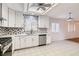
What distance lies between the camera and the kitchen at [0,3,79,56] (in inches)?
143

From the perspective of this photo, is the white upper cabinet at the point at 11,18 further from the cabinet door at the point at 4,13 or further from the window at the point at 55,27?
the window at the point at 55,27

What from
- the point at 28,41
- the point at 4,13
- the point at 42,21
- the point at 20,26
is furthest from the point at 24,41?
the point at 42,21

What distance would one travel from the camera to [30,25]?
5883 millimetres

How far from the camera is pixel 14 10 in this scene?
4492mm

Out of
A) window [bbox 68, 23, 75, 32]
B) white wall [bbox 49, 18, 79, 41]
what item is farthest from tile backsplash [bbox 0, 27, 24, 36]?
window [bbox 68, 23, 75, 32]

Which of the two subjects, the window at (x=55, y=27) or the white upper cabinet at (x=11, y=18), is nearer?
the white upper cabinet at (x=11, y=18)

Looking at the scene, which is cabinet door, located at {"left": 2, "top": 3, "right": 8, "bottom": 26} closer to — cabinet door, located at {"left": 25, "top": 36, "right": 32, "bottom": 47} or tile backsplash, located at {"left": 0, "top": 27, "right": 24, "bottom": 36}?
tile backsplash, located at {"left": 0, "top": 27, "right": 24, "bottom": 36}

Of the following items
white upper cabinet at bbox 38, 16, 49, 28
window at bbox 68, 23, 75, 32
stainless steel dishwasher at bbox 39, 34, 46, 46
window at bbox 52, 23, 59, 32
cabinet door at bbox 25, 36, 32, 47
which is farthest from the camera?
window at bbox 68, 23, 75, 32

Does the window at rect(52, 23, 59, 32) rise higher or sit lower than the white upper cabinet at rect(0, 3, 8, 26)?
lower

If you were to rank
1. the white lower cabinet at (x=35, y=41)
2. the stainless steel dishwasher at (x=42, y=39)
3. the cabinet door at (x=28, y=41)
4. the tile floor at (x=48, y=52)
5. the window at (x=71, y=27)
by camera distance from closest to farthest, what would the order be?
the tile floor at (x=48, y=52)
the cabinet door at (x=28, y=41)
the white lower cabinet at (x=35, y=41)
the stainless steel dishwasher at (x=42, y=39)
the window at (x=71, y=27)

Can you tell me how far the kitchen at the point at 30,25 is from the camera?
364cm

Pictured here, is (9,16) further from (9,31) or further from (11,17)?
(9,31)

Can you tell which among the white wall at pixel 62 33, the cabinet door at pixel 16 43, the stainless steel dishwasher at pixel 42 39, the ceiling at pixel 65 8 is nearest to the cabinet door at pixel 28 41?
the cabinet door at pixel 16 43

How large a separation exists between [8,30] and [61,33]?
5316 mm
